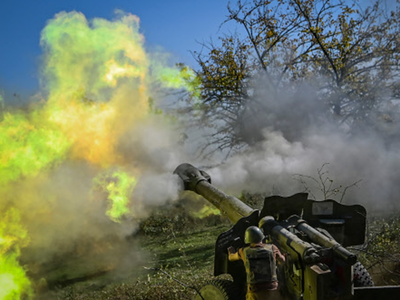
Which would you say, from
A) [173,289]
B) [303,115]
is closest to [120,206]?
[173,289]

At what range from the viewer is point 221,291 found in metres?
5.03

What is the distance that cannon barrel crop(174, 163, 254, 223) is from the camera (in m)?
6.13

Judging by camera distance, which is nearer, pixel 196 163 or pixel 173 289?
pixel 173 289

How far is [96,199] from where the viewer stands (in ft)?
28.5

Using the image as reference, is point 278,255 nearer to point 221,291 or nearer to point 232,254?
point 232,254

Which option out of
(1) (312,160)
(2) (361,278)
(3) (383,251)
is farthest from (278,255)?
(1) (312,160)

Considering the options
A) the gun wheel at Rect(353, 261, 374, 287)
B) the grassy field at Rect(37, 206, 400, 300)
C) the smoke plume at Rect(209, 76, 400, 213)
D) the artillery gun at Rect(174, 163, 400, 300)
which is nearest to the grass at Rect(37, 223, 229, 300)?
the grassy field at Rect(37, 206, 400, 300)

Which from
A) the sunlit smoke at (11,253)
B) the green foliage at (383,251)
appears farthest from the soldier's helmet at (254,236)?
the sunlit smoke at (11,253)

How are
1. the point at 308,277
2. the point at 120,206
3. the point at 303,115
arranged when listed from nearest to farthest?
1. the point at 308,277
2. the point at 120,206
3. the point at 303,115

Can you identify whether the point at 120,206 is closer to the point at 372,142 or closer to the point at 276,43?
the point at 372,142

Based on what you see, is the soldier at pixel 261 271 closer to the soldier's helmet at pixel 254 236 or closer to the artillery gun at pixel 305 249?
the soldier's helmet at pixel 254 236

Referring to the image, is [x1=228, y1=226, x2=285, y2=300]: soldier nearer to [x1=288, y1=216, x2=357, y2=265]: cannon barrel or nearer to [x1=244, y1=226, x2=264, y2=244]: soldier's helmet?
[x1=244, y1=226, x2=264, y2=244]: soldier's helmet

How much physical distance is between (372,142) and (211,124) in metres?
5.43

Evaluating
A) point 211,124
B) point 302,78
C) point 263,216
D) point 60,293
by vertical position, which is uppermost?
point 302,78
